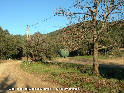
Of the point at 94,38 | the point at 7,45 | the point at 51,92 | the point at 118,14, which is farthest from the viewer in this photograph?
the point at 7,45

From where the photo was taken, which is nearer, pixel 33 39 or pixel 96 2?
pixel 96 2

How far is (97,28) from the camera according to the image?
15086mm

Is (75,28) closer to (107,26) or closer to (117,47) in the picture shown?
(107,26)

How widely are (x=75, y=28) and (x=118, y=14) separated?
379 cm

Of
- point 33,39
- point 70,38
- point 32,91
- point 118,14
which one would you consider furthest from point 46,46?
point 32,91

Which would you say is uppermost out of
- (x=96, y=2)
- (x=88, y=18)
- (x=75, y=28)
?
(x=96, y=2)

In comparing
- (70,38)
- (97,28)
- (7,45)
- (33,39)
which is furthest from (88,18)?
(7,45)

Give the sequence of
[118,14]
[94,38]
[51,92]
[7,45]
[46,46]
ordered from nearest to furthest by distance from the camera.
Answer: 1. [51,92]
2. [118,14]
3. [94,38]
4. [46,46]
5. [7,45]

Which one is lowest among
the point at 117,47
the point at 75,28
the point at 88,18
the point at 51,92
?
the point at 51,92

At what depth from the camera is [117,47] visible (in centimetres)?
1481

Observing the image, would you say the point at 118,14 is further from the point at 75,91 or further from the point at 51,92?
the point at 51,92

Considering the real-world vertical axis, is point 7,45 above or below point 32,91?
above

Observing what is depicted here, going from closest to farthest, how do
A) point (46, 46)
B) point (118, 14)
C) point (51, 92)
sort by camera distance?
point (51, 92) → point (118, 14) → point (46, 46)

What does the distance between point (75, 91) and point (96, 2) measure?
27.8ft
